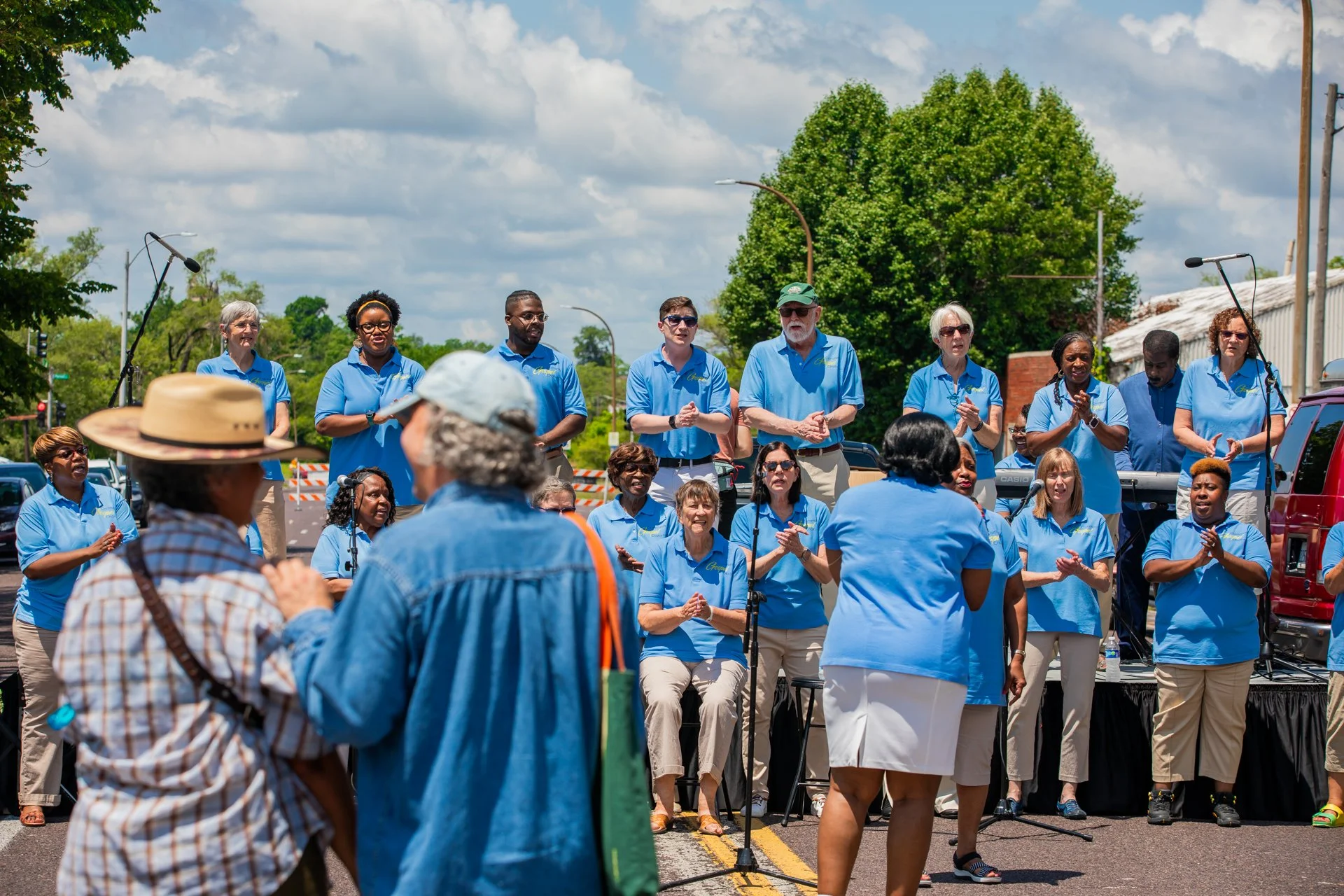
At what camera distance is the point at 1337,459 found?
9.96 meters

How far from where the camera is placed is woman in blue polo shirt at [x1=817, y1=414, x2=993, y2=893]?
5105 millimetres

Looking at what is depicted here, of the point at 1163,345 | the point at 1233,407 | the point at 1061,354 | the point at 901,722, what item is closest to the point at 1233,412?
the point at 1233,407

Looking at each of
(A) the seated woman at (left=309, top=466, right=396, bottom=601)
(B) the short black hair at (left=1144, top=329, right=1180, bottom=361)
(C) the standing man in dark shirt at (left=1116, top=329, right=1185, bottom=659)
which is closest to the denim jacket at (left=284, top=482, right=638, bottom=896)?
(A) the seated woman at (left=309, top=466, right=396, bottom=601)

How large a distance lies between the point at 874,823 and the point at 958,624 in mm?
3071

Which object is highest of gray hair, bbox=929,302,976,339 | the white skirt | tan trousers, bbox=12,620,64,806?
gray hair, bbox=929,302,976,339

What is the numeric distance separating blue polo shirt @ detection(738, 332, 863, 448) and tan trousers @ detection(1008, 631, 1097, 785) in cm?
189

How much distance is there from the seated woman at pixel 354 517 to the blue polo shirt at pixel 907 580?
3.32 metres

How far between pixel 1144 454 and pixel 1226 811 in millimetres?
2989

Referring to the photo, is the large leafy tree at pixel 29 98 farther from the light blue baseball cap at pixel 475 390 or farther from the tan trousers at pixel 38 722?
the light blue baseball cap at pixel 475 390

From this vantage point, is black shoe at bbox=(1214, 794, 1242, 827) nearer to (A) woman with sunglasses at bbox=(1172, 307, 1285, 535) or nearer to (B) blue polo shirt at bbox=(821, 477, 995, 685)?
(A) woman with sunglasses at bbox=(1172, 307, 1285, 535)

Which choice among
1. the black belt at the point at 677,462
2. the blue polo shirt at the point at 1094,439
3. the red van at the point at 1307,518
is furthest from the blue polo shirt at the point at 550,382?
the red van at the point at 1307,518

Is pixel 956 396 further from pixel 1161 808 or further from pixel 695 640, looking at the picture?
pixel 1161 808

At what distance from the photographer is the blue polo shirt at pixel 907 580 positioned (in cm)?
509

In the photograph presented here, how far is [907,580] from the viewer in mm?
5133
